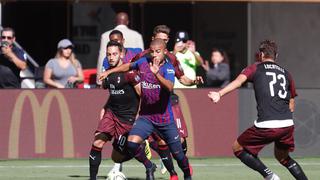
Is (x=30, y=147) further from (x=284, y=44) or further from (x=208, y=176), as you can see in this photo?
(x=284, y=44)

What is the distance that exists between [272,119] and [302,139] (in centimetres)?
554

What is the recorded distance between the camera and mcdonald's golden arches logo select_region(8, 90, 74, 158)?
17859mm

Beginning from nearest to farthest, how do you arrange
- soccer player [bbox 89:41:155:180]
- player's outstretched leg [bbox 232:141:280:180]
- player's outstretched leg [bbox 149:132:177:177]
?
player's outstretched leg [bbox 232:141:280:180] → player's outstretched leg [bbox 149:132:177:177] → soccer player [bbox 89:41:155:180]

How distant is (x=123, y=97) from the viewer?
14.4 metres

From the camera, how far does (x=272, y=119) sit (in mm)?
13062

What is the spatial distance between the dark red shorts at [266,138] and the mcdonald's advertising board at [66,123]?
16.4 ft

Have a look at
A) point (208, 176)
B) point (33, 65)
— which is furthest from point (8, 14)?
point (208, 176)

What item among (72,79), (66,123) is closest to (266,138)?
(66,123)

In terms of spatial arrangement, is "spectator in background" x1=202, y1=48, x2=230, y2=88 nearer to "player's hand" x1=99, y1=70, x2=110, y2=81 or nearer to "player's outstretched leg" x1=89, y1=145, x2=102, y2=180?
"player's outstretched leg" x1=89, y1=145, x2=102, y2=180

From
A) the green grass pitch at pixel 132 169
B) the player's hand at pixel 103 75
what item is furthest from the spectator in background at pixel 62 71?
the player's hand at pixel 103 75

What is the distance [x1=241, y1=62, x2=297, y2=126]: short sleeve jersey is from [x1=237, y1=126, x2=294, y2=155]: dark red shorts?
0.41 feet

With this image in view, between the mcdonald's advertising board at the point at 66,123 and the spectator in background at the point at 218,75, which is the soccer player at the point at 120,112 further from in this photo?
the spectator in background at the point at 218,75

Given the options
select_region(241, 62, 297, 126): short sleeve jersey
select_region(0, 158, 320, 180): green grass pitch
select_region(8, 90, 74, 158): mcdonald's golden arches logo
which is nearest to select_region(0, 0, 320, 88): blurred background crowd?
select_region(8, 90, 74, 158): mcdonald's golden arches logo

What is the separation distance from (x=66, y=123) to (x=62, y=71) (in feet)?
3.84
